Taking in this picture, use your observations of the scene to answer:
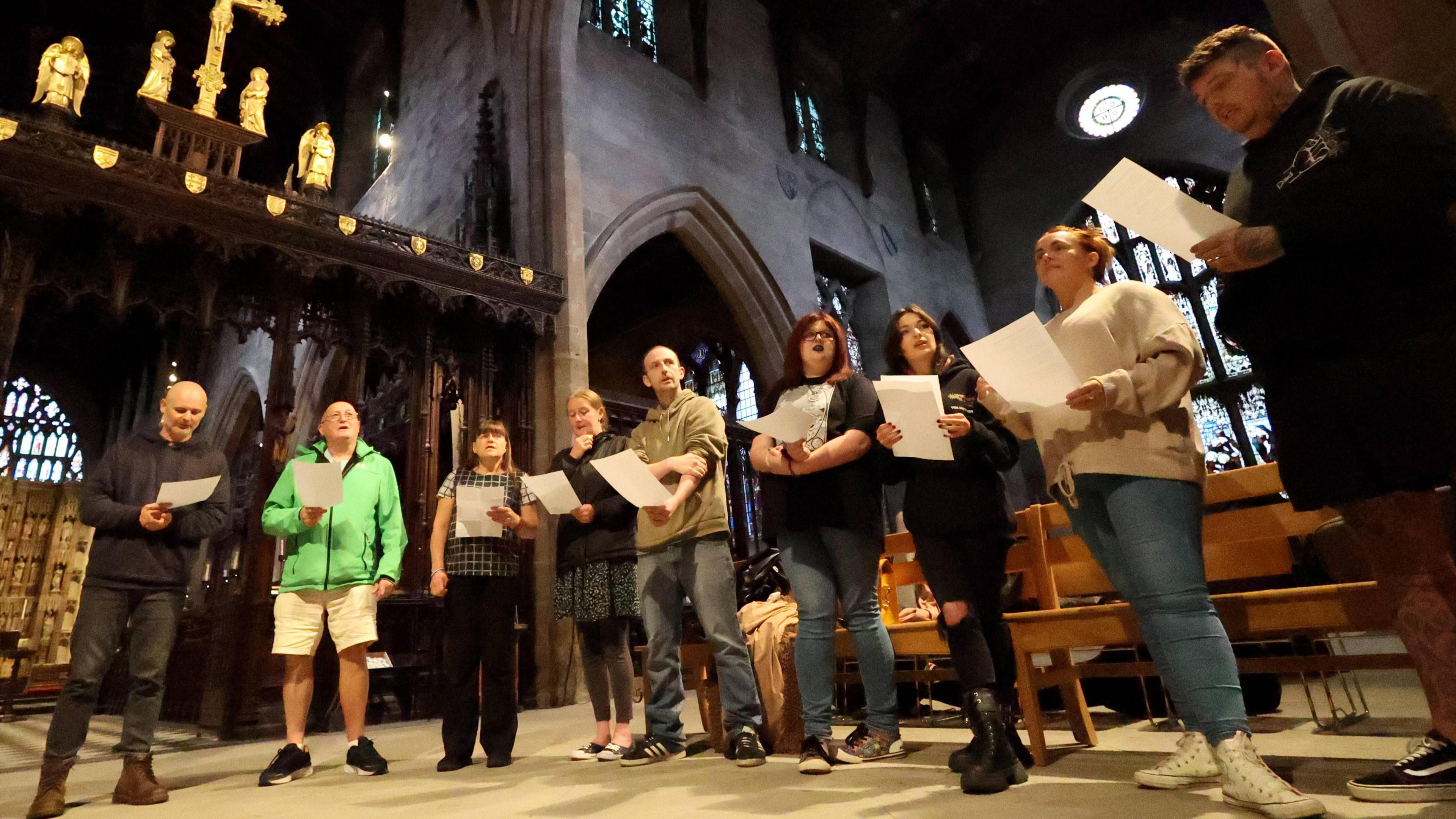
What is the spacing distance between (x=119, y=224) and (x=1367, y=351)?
666 centimetres

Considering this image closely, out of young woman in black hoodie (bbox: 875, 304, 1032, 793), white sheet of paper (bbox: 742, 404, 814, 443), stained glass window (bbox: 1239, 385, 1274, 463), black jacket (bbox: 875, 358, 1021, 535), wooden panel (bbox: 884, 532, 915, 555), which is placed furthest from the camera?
stained glass window (bbox: 1239, 385, 1274, 463)

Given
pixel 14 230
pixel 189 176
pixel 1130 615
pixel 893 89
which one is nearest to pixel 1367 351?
pixel 1130 615

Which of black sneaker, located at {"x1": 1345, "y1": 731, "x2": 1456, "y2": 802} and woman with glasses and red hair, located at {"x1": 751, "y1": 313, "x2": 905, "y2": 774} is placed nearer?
black sneaker, located at {"x1": 1345, "y1": 731, "x2": 1456, "y2": 802}

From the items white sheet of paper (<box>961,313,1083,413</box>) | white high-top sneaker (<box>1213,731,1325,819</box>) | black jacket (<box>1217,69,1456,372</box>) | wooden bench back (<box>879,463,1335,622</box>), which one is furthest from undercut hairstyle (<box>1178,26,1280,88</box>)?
white high-top sneaker (<box>1213,731,1325,819</box>)

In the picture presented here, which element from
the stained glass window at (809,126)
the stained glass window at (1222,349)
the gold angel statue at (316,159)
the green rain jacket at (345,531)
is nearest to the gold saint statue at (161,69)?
the gold angel statue at (316,159)

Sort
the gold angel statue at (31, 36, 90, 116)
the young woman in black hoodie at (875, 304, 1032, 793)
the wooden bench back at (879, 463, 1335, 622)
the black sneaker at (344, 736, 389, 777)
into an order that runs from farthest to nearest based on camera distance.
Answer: the gold angel statue at (31, 36, 90, 116) → the black sneaker at (344, 736, 389, 777) → the wooden bench back at (879, 463, 1335, 622) → the young woman in black hoodie at (875, 304, 1032, 793)

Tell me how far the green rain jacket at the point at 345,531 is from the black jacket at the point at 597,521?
0.74 meters

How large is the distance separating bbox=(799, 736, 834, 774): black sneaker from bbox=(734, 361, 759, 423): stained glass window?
32.3 feet

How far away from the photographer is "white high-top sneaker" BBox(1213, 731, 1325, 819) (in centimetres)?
152

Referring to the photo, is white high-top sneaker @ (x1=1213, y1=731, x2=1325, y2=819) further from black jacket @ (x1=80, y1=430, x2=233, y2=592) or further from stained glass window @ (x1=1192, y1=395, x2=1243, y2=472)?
stained glass window @ (x1=1192, y1=395, x2=1243, y2=472)

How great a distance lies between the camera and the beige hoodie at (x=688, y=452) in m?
2.90

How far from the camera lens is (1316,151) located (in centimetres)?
168

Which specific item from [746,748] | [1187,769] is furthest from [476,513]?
[1187,769]

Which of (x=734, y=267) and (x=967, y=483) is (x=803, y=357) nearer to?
(x=967, y=483)
